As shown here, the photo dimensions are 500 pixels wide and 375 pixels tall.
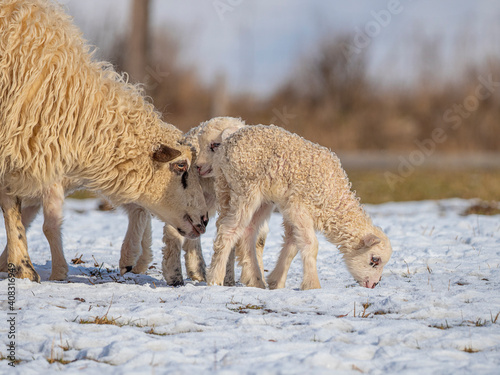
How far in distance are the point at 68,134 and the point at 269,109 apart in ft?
58.2

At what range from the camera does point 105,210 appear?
11.4m

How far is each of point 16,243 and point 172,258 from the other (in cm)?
136

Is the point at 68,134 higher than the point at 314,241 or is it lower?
higher

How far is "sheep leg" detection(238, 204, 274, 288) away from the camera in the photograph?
5918mm

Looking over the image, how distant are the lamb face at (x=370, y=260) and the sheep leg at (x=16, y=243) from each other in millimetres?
2690

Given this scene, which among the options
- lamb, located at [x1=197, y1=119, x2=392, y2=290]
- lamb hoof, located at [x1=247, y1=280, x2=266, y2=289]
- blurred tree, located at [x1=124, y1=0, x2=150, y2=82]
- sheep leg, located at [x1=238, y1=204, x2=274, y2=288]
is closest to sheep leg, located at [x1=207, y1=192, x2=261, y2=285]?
lamb, located at [x1=197, y1=119, x2=392, y2=290]

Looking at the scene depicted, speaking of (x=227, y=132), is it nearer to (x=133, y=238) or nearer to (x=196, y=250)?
(x=196, y=250)

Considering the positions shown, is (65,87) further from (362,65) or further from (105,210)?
(362,65)

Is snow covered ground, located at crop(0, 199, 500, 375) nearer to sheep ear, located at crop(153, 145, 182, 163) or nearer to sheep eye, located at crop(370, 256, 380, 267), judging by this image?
sheep eye, located at crop(370, 256, 380, 267)

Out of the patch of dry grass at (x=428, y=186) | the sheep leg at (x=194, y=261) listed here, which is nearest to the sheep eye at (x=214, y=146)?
the sheep leg at (x=194, y=261)

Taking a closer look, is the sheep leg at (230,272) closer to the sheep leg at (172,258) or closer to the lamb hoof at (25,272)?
the sheep leg at (172,258)

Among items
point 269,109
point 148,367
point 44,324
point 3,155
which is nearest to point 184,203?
point 3,155

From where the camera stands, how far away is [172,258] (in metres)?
6.27

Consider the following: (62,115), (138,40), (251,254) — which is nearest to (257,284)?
(251,254)
